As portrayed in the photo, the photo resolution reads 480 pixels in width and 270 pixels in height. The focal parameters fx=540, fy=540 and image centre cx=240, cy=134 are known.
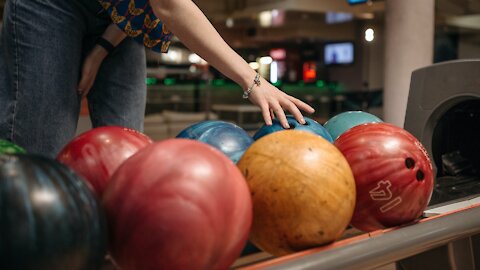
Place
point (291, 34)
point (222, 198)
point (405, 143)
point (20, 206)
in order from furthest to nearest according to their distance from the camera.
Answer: point (291, 34) → point (405, 143) → point (222, 198) → point (20, 206)

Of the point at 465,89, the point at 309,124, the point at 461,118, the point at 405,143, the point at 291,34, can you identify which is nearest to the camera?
the point at 405,143

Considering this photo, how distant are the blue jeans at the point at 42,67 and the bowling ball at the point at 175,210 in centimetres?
63

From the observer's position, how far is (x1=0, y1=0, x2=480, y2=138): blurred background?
851 cm

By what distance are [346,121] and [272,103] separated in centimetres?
34

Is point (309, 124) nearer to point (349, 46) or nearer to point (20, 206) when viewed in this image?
point (20, 206)

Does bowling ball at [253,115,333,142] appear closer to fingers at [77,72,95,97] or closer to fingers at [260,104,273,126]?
fingers at [260,104,273,126]

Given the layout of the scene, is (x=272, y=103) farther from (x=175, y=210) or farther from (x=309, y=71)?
(x=309, y=71)

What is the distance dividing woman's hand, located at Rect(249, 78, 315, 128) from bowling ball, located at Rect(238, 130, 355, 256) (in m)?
0.28

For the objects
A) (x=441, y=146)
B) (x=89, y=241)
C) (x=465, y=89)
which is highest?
(x=89, y=241)

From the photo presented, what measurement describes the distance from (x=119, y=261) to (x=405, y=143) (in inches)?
23.2

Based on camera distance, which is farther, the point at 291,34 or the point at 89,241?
the point at 291,34

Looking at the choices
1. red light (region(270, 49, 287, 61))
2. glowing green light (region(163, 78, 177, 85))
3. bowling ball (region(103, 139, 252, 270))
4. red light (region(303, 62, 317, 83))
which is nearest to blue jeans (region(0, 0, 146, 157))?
bowling ball (region(103, 139, 252, 270))

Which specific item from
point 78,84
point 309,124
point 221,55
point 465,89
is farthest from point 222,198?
point 465,89

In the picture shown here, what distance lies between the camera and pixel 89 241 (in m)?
0.63
